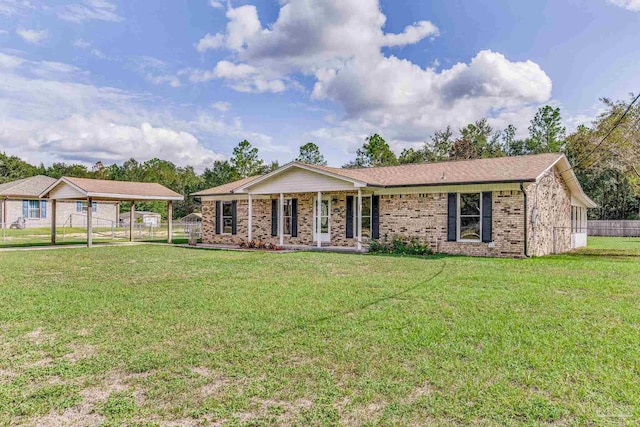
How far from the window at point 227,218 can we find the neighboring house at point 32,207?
1355 centimetres

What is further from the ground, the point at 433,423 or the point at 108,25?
the point at 108,25

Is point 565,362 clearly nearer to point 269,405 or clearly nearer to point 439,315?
point 439,315

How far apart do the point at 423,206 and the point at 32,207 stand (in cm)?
3334

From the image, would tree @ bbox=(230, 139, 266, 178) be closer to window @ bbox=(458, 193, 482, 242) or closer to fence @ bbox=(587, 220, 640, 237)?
fence @ bbox=(587, 220, 640, 237)

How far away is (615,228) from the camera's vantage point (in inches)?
1187

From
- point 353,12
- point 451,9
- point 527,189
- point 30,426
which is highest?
point 451,9

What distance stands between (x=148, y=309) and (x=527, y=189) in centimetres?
1206

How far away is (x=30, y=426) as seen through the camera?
2875mm

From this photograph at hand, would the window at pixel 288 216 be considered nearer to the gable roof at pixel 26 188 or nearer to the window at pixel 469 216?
the window at pixel 469 216

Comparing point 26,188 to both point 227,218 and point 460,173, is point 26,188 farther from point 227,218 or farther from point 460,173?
point 460,173

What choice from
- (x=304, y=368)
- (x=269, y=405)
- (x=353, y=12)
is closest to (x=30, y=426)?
(x=269, y=405)

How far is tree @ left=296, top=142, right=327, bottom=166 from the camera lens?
161 ft

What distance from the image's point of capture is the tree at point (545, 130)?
41219 mm

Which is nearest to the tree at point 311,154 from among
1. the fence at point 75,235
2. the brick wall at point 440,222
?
the fence at point 75,235
